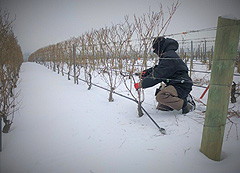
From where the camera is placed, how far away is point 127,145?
1.71 meters

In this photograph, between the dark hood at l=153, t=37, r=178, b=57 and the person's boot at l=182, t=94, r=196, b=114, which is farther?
the person's boot at l=182, t=94, r=196, b=114

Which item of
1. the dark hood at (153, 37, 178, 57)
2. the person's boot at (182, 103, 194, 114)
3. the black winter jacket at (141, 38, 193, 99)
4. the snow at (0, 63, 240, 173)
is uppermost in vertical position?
the dark hood at (153, 37, 178, 57)

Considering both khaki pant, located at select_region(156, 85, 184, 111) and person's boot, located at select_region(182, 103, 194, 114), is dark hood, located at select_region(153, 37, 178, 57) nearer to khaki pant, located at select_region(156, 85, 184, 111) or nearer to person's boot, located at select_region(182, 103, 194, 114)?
khaki pant, located at select_region(156, 85, 184, 111)

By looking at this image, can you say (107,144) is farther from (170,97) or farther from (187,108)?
(187,108)

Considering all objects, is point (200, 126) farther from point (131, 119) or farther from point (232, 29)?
point (232, 29)

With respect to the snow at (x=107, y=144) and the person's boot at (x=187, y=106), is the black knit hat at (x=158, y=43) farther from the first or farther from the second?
the snow at (x=107, y=144)

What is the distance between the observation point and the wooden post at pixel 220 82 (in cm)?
117

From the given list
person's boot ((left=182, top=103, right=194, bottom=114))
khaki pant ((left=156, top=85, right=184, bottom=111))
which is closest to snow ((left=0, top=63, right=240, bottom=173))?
person's boot ((left=182, top=103, right=194, bottom=114))

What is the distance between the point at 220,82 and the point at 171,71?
0.93 m

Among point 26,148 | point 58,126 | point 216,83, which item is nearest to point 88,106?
point 58,126

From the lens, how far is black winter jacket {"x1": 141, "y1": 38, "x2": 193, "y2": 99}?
82.9 inches

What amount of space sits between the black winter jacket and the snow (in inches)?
21.1

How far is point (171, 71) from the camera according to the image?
213 cm

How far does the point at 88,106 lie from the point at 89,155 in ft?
5.23
